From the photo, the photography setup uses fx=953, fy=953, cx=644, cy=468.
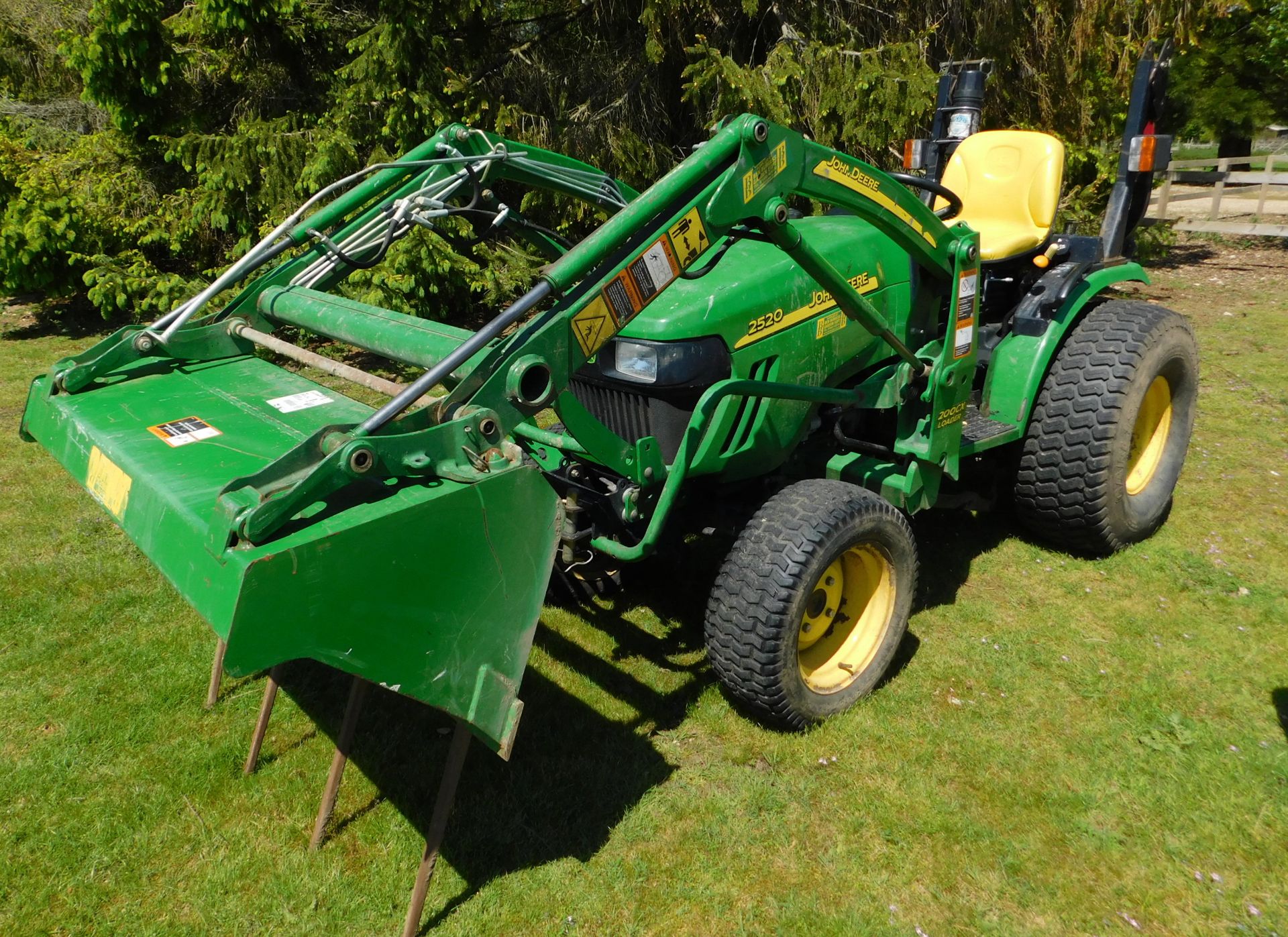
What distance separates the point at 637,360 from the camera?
10.3 ft

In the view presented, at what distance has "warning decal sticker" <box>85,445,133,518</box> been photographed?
254 cm

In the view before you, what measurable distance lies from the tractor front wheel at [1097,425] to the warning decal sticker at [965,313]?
28.5 inches

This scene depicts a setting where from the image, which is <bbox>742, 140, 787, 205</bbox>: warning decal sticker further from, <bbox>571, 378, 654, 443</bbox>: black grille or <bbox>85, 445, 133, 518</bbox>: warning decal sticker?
<bbox>85, 445, 133, 518</bbox>: warning decal sticker

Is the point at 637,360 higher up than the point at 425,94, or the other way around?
the point at 425,94

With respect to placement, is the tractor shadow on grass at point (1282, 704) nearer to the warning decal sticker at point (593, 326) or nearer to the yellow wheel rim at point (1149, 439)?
the yellow wheel rim at point (1149, 439)

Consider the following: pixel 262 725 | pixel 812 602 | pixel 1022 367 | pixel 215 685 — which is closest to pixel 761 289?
pixel 812 602

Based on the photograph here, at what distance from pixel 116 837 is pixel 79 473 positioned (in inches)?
43.4

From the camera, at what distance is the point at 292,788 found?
309cm

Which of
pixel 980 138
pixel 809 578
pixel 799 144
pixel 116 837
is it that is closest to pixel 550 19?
pixel 980 138

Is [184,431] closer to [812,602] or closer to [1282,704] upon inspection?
[812,602]

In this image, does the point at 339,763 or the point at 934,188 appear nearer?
the point at 339,763

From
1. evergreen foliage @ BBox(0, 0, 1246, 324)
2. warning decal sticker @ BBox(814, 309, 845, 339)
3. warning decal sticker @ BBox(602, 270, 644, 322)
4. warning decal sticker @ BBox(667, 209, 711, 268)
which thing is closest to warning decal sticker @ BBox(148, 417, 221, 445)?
warning decal sticker @ BBox(602, 270, 644, 322)

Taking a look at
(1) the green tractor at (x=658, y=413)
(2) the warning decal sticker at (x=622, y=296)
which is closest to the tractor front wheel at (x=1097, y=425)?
(1) the green tractor at (x=658, y=413)

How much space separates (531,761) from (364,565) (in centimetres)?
134
